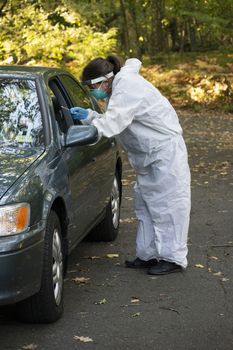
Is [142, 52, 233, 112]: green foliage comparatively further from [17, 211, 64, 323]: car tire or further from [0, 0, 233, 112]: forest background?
[17, 211, 64, 323]: car tire

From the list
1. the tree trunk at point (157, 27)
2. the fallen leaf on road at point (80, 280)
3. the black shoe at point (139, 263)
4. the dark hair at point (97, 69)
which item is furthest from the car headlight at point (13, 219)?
the tree trunk at point (157, 27)

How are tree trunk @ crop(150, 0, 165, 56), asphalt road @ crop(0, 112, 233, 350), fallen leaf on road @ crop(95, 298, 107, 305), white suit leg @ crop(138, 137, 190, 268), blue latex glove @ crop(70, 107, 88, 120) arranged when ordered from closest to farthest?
asphalt road @ crop(0, 112, 233, 350) < fallen leaf on road @ crop(95, 298, 107, 305) < blue latex glove @ crop(70, 107, 88, 120) < white suit leg @ crop(138, 137, 190, 268) < tree trunk @ crop(150, 0, 165, 56)

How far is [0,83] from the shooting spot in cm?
573

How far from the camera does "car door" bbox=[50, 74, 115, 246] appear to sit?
5.50 m

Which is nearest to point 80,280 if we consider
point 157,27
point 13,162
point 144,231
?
point 144,231

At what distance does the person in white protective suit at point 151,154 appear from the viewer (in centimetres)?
577

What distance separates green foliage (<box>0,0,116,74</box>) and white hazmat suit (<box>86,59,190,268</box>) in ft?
27.5

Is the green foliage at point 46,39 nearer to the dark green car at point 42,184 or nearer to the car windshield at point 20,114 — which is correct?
the dark green car at point 42,184

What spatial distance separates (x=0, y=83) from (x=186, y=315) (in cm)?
228

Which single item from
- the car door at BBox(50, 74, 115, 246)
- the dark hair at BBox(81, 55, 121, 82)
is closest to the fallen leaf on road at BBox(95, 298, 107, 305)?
the car door at BBox(50, 74, 115, 246)

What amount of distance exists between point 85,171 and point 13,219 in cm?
159

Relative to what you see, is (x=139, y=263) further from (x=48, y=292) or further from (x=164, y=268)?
(x=48, y=292)

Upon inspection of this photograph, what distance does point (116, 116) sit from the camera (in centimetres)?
557

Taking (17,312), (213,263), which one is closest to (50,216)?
(17,312)
